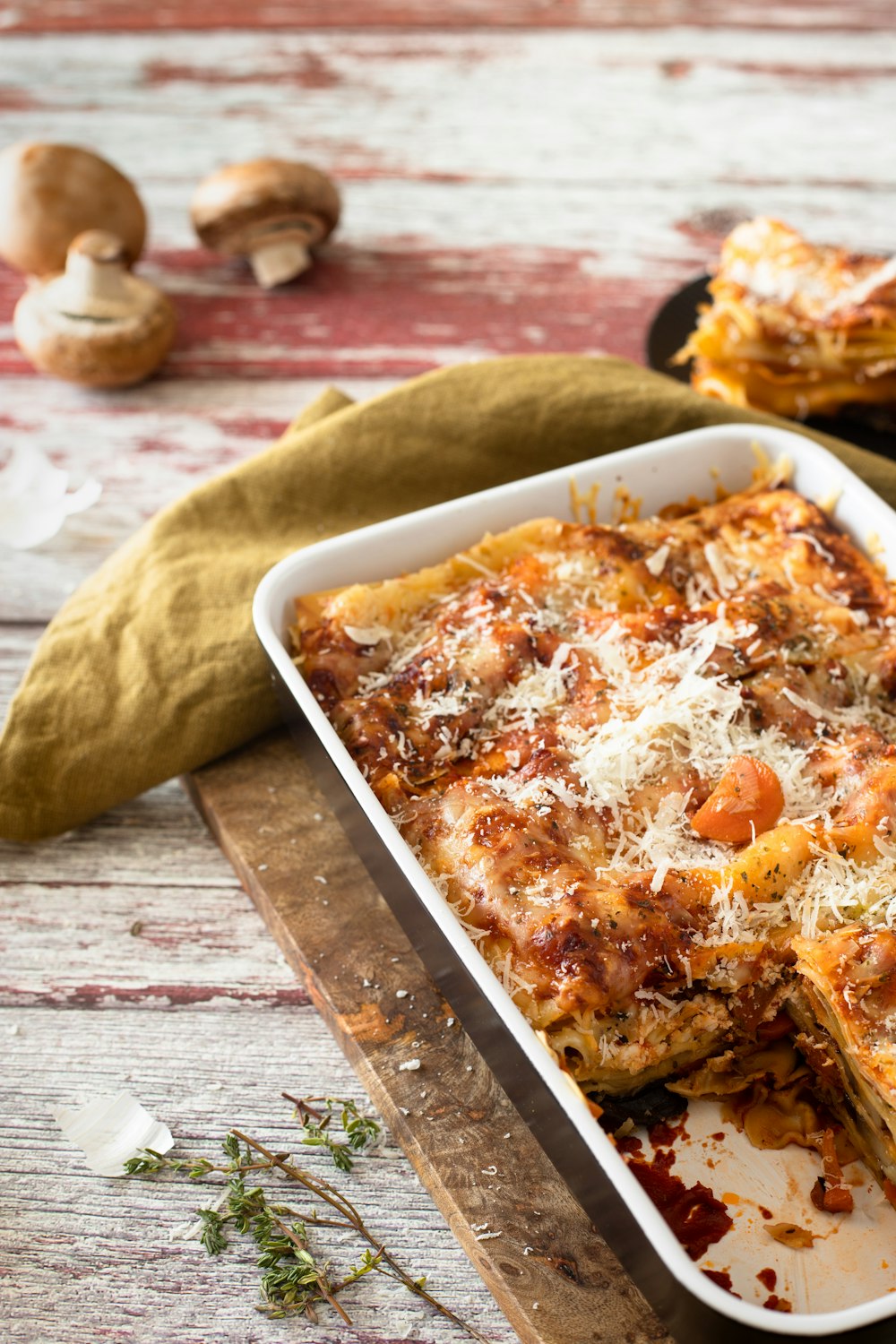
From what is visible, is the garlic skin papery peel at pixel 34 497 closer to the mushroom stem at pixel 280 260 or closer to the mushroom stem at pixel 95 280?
the mushroom stem at pixel 95 280

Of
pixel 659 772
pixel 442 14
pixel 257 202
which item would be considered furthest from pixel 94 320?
pixel 442 14

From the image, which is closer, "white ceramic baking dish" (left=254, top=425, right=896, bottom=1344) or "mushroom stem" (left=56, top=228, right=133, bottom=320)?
"white ceramic baking dish" (left=254, top=425, right=896, bottom=1344)

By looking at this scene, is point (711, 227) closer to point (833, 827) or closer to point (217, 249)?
point (217, 249)

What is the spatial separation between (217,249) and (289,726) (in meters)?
2.08

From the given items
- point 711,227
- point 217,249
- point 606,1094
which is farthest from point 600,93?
point 606,1094

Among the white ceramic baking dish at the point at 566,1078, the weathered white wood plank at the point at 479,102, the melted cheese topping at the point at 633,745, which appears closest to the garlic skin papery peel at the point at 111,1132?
the white ceramic baking dish at the point at 566,1078

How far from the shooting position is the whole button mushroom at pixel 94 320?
3.68 m

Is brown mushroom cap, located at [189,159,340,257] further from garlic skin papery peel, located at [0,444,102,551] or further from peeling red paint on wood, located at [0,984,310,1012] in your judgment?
peeling red paint on wood, located at [0,984,310,1012]

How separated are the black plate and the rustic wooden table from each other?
0.30 metres

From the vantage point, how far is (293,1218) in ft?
7.49

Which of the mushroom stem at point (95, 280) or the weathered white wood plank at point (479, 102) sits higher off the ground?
the weathered white wood plank at point (479, 102)

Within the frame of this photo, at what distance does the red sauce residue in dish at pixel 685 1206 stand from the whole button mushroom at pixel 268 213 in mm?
2965

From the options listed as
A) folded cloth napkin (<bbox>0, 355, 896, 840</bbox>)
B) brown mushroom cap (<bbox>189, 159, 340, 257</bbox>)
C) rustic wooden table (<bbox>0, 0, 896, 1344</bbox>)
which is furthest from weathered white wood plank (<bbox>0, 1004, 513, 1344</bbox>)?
brown mushroom cap (<bbox>189, 159, 340, 257</bbox>)

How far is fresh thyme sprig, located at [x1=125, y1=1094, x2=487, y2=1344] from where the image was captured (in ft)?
7.16
